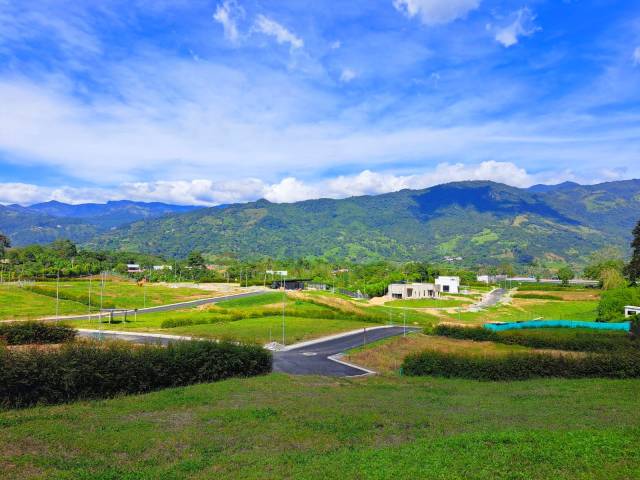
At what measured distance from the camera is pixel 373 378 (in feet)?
105

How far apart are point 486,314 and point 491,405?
83.8 m

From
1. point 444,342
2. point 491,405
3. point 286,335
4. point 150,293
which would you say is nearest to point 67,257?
point 150,293

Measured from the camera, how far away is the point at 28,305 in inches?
2928

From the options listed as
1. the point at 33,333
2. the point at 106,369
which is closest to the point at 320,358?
the point at 106,369

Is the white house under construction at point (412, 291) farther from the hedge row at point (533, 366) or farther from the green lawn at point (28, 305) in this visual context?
the hedge row at point (533, 366)

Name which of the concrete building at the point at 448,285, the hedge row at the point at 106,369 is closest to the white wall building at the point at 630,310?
the hedge row at the point at 106,369

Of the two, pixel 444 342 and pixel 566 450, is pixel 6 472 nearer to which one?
pixel 566 450

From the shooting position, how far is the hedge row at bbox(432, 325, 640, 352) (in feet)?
133

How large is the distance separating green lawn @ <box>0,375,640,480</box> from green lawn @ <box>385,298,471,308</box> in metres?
90.1

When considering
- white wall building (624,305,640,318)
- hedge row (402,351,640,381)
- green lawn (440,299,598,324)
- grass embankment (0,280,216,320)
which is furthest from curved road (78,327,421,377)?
green lawn (440,299,598,324)

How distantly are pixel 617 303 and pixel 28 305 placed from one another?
90421 mm

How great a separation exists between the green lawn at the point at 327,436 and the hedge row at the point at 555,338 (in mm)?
18971

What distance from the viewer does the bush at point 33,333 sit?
1438 inches

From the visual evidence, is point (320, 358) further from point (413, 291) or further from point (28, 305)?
point (413, 291)
